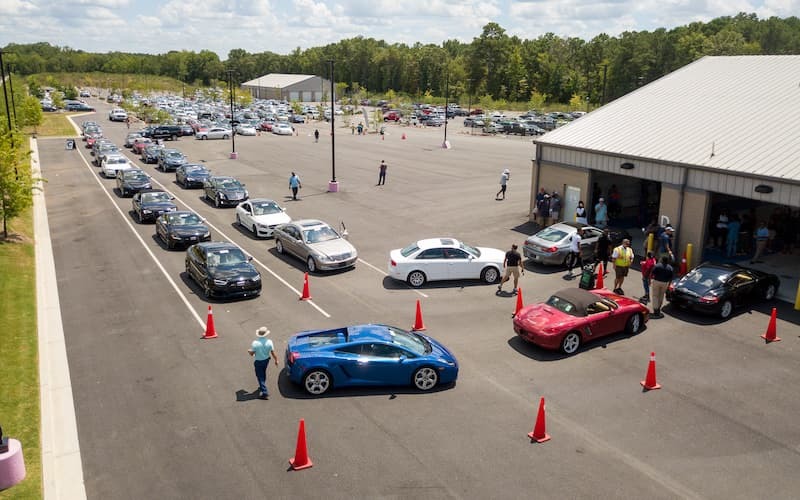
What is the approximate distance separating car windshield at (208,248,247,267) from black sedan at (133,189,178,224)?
1163 centimetres

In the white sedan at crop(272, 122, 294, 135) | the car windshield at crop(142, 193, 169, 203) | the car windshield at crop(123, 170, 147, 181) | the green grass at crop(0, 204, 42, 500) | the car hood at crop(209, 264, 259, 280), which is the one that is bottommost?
the green grass at crop(0, 204, 42, 500)

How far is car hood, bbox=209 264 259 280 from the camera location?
1986 centimetres

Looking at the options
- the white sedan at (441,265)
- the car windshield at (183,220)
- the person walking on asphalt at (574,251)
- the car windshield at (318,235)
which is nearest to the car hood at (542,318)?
the white sedan at (441,265)

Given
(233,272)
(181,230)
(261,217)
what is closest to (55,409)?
(233,272)

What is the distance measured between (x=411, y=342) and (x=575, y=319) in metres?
4.53

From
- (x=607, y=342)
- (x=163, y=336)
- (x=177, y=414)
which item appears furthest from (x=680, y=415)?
(x=163, y=336)

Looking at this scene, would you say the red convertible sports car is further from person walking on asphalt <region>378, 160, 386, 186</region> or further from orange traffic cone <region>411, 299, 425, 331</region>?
person walking on asphalt <region>378, 160, 386, 186</region>

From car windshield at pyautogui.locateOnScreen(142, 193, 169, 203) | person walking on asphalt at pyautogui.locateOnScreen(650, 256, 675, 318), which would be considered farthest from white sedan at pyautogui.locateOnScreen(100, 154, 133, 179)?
person walking on asphalt at pyautogui.locateOnScreen(650, 256, 675, 318)

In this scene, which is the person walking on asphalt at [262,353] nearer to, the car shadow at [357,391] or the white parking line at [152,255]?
the car shadow at [357,391]

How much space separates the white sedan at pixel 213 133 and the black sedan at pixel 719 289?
199 feet

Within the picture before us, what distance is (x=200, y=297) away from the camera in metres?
20.3

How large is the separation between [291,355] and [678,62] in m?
122

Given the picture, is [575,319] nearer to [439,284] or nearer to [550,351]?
[550,351]

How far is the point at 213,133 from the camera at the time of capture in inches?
2798
